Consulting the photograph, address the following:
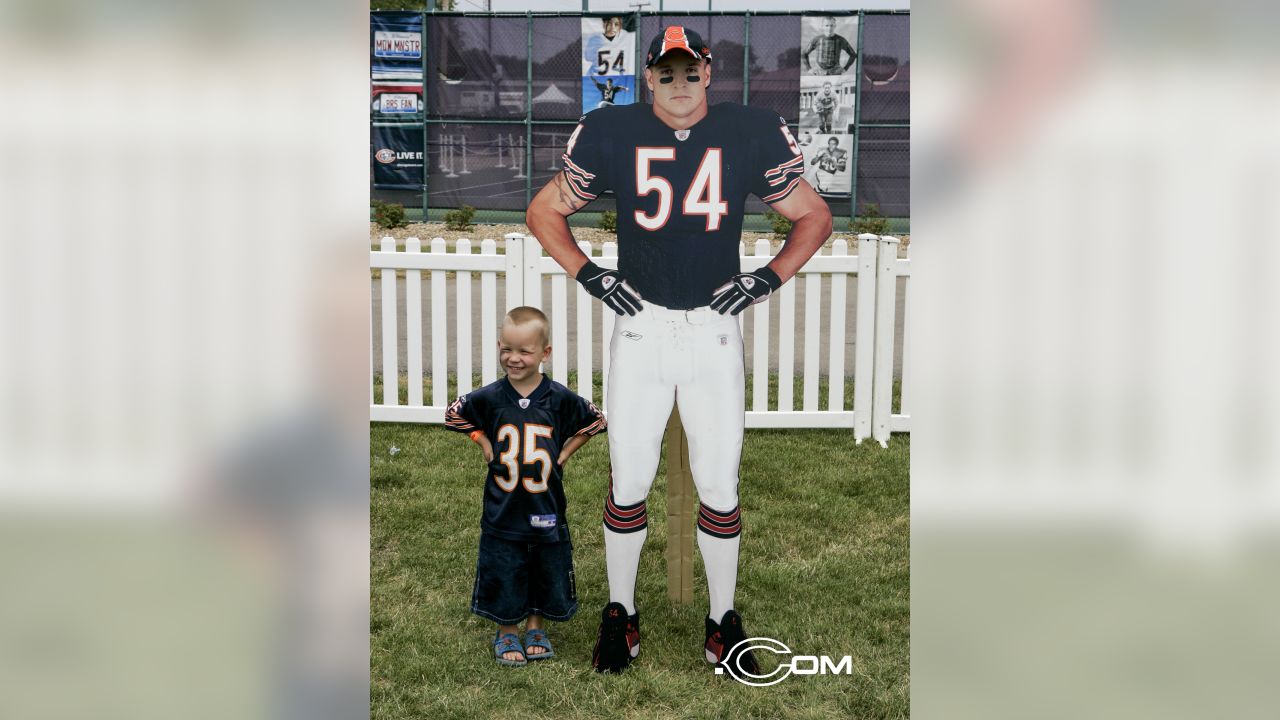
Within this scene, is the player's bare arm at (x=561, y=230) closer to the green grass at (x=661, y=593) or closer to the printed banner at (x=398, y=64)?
the green grass at (x=661, y=593)

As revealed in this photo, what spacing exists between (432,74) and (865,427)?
39.0ft

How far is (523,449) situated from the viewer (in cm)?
428

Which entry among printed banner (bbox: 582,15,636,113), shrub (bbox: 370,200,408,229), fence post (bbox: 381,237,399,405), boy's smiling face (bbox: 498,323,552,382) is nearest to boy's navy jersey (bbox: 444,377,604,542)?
boy's smiling face (bbox: 498,323,552,382)

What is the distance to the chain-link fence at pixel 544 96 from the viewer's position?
1673 centimetres

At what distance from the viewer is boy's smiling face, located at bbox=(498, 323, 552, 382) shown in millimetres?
4203

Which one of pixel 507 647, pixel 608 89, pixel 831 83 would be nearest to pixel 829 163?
pixel 831 83

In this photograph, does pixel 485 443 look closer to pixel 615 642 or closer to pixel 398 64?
pixel 615 642

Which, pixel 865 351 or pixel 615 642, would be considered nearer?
pixel 615 642

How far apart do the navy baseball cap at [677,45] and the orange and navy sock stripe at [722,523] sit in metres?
1.61

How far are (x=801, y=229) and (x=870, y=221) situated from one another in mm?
12384

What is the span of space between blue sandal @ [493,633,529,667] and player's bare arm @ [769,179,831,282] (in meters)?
1.64
